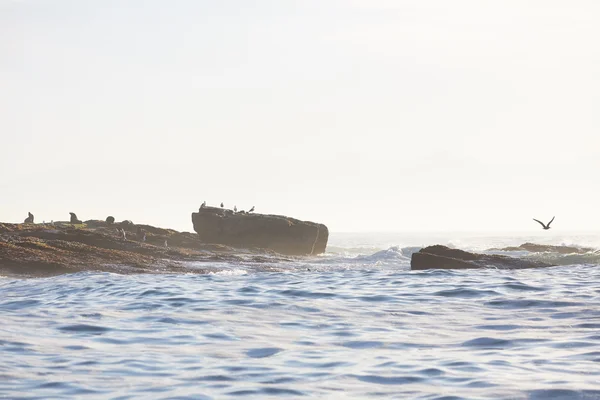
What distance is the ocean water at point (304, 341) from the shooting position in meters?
8.93

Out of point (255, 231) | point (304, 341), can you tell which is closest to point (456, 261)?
point (304, 341)

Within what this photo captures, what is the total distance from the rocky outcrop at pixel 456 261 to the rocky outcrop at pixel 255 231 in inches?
1142

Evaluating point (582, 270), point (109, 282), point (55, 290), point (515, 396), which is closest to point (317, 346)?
point (515, 396)

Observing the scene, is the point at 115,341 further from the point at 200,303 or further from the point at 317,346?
the point at 200,303

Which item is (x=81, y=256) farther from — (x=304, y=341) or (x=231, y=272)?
(x=304, y=341)

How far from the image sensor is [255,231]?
200 feet

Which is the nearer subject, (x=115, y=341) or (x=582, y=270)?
(x=115, y=341)

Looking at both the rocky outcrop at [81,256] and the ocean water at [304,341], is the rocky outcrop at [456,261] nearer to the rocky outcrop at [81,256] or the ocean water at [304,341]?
the ocean water at [304,341]

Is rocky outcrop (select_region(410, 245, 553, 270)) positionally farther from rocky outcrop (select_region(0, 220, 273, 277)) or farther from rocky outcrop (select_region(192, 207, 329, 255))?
rocky outcrop (select_region(192, 207, 329, 255))

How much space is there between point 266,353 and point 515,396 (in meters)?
4.14

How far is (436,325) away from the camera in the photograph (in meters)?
14.2

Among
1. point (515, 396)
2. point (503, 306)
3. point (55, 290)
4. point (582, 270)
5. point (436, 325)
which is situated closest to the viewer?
point (515, 396)

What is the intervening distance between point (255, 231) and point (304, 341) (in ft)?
160

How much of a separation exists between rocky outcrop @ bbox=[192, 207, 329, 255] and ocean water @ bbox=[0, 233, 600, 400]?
3792 centimetres
